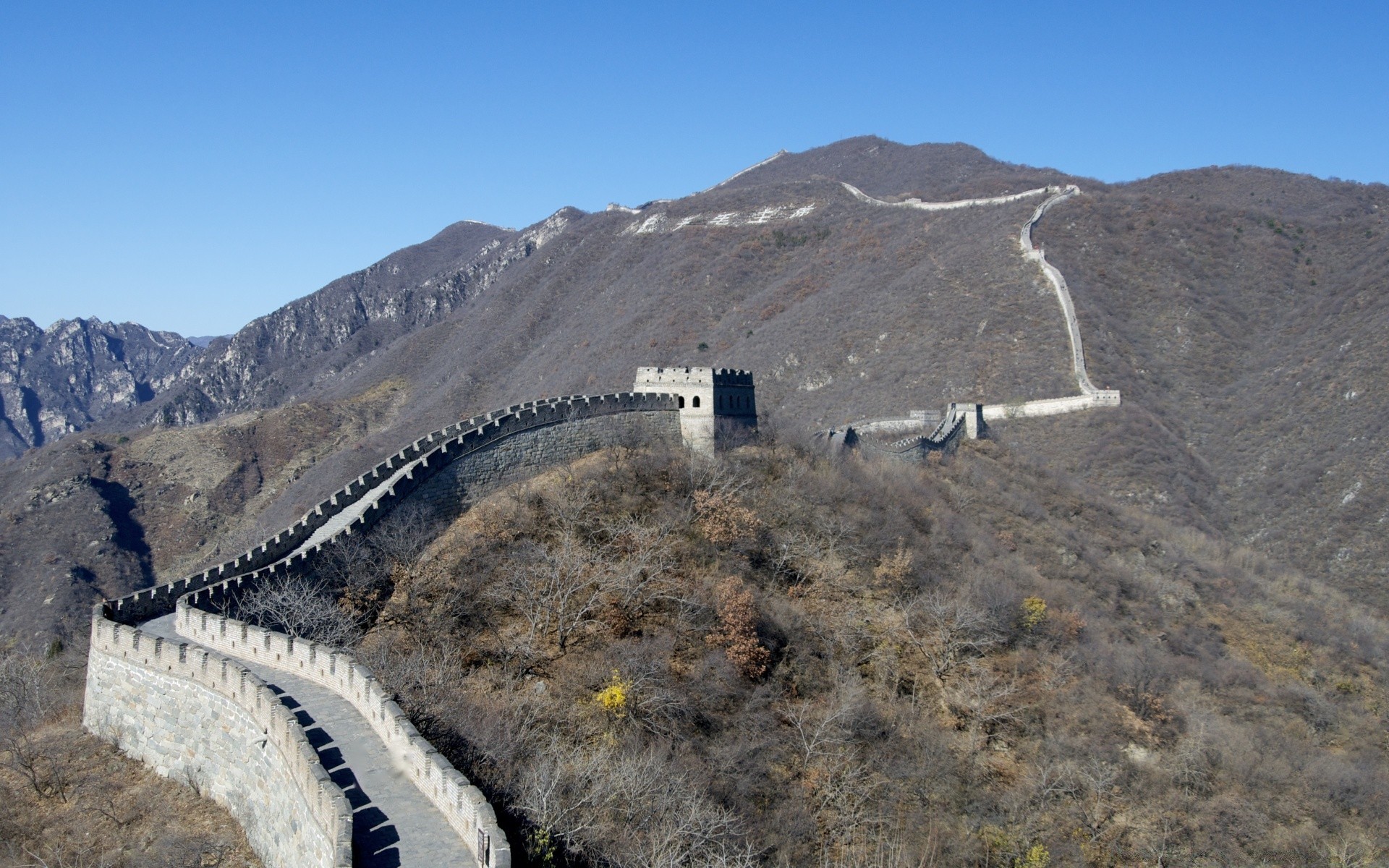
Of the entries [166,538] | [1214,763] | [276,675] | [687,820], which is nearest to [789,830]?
[687,820]

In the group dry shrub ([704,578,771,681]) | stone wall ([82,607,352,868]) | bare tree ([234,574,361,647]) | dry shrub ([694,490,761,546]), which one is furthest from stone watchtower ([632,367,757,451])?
stone wall ([82,607,352,868])

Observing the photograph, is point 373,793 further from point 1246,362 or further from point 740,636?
point 1246,362

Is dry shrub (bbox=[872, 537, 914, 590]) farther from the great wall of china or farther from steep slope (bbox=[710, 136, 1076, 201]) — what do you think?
steep slope (bbox=[710, 136, 1076, 201])

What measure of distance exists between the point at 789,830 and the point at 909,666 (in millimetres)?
9619

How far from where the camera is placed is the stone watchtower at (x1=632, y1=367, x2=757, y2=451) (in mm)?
39781

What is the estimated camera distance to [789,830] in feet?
80.0

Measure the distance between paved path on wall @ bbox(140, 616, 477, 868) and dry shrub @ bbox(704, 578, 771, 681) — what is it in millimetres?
13119

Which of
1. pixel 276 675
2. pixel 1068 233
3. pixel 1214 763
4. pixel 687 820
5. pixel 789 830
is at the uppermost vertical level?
pixel 1068 233

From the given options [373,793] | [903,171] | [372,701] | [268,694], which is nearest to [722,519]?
[372,701]

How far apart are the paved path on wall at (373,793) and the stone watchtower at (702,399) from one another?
23.0 metres

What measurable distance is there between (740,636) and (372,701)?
47.3 ft

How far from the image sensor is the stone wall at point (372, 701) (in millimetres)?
13023

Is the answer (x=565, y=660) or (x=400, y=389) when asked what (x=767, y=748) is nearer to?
(x=565, y=660)

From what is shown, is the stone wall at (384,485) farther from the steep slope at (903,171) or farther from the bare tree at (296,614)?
the steep slope at (903,171)
